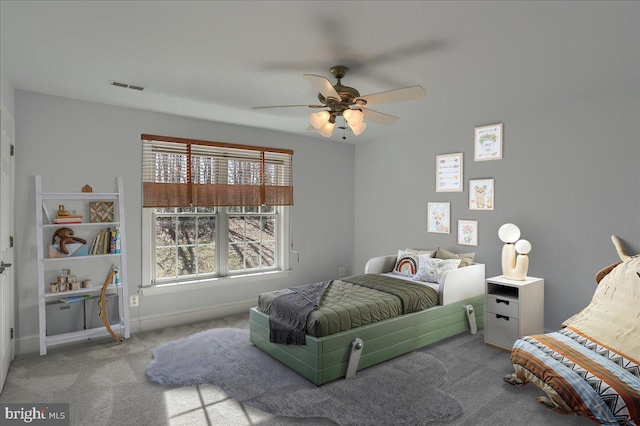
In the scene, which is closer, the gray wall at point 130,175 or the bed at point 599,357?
the bed at point 599,357

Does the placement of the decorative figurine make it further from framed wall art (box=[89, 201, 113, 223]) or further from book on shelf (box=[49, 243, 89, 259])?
framed wall art (box=[89, 201, 113, 223])

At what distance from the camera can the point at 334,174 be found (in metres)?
5.77

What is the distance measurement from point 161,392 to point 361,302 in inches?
69.0

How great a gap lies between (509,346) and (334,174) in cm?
339

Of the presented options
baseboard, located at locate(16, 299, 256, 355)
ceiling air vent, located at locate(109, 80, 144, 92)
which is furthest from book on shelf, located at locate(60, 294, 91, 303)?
ceiling air vent, located at locate(109, 80, 144, 92)

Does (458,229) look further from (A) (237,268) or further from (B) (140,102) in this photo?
(B) (140,102)

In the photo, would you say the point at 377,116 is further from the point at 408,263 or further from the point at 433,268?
the point at 408,263

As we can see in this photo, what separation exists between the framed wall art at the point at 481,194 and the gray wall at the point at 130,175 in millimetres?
2149

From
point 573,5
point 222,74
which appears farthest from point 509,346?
point 222,74

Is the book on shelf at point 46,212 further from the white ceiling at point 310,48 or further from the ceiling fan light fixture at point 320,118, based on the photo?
the ceiling fan light fixture at point 320,118

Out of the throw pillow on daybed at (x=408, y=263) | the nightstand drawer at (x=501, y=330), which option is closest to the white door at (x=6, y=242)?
the throw pillow on daybed at (x=408, y=263)

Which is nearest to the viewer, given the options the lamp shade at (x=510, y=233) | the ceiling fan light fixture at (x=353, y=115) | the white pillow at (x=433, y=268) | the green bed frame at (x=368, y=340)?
the ceiling fan light fixture at (x=353, y=115)

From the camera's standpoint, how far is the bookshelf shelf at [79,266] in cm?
336

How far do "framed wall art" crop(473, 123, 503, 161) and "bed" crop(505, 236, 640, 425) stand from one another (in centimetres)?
148
